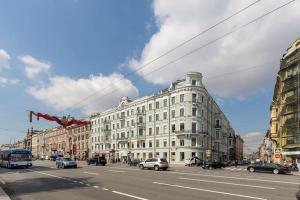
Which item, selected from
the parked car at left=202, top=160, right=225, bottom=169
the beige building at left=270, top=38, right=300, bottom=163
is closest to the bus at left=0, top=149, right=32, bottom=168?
the parked car at left=202, top=160, right=225, bottom=169

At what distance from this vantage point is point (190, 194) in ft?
50.1

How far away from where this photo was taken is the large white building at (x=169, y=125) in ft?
249

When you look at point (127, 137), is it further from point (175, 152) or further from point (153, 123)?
point (175, 152)

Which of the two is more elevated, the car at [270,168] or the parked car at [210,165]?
the car at [270,168]

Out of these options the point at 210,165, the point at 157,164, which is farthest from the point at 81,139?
the point at 157,164

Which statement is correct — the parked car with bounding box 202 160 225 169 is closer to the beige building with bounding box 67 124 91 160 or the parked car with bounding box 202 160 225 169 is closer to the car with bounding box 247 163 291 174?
the car with bounding box 247 163 291 174

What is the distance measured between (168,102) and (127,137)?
64.2 feet

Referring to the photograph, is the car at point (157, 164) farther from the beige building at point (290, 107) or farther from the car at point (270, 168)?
the beige building at point (290, 107)

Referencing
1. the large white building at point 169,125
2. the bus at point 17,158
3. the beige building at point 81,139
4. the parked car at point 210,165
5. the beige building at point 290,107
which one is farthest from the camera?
the beige building at point 81,139

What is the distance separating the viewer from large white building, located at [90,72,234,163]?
75.8m

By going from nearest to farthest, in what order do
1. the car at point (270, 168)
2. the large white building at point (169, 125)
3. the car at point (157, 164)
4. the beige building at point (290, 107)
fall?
→ 1. the car at point (270, 168)
2. the car at point (157, 164)
3. the beige building at point (290, 107)
4. the large white building at point (169, 125)

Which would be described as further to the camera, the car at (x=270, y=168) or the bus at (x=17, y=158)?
the bus at (x=17, y=158)

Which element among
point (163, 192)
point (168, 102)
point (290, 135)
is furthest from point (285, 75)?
point (163, 192)

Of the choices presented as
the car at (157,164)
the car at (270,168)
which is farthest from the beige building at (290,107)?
the car at (157,164)
